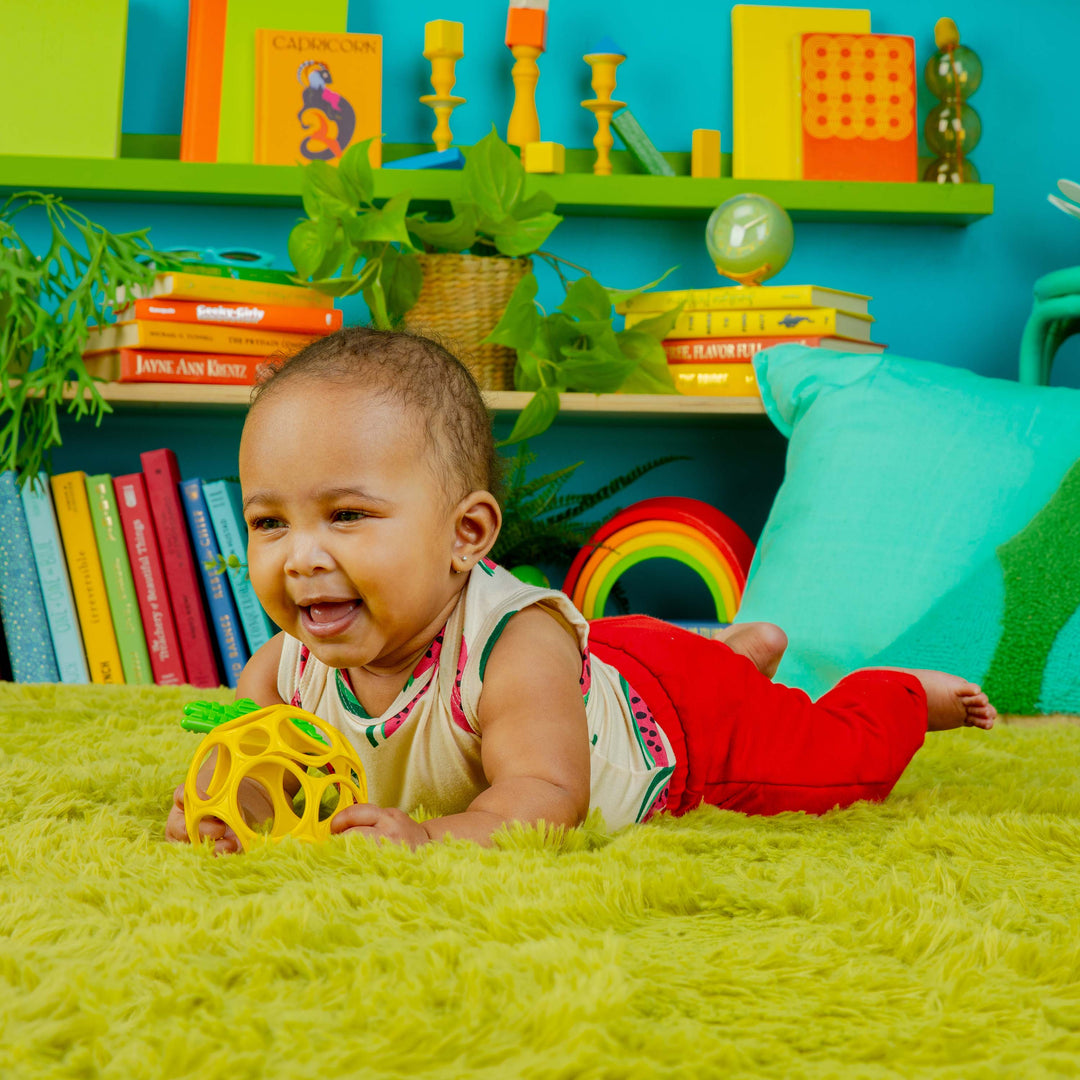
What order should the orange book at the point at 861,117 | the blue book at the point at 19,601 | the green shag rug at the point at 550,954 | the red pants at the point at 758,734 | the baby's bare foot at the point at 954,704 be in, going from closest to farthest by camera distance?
the green shag rug at the point at 550,954
the red pants at the point at 758,734
the baby's bare foot at the point at 954,704
the blue book at the point at 19,601
the orange book at the point at 861,117

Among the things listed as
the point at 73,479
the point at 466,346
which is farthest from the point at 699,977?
the point at 73,479

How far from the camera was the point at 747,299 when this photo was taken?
1.91 m

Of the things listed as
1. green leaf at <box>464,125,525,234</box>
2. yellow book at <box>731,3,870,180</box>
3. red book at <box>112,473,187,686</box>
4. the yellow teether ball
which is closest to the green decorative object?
yellow book at <box>731,3,870,180</box>

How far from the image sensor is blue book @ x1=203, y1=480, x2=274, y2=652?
6.02 ft

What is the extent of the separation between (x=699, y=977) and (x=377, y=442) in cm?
44

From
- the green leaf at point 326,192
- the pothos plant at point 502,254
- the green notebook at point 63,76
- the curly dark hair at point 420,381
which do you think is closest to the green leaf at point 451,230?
the pothos plant at point 502,254

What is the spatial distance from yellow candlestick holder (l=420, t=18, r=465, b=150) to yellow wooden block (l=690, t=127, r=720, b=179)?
42 centimetres

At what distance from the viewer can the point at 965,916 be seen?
0.57 metres

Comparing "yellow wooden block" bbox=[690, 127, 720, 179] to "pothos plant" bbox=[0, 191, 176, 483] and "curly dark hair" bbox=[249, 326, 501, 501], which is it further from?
"curly dark hair" bbox=[249, 326, 501, 501]

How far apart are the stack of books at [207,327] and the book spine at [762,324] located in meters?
0.57

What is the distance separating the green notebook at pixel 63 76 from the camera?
2.00 metres

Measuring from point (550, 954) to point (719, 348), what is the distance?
1535 mm

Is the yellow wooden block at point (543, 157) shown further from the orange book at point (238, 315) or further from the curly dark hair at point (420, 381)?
the curly dark hair at point (420, 381)

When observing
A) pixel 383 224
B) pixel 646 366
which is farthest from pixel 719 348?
pixel 383 224
